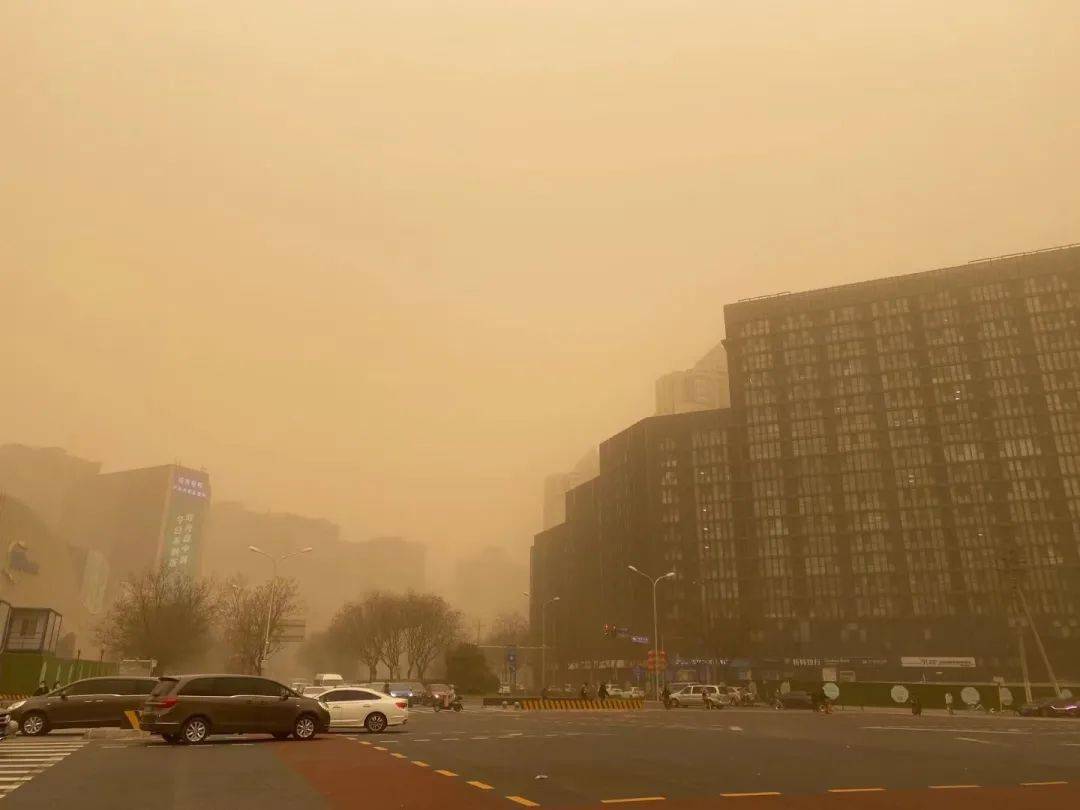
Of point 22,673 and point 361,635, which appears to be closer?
point 22,673

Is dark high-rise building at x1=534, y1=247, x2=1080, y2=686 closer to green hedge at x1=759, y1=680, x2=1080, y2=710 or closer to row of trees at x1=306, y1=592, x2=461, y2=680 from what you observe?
row of trees at x1=306, y1=592, x2=461, y2=680

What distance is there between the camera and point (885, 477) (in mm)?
131500

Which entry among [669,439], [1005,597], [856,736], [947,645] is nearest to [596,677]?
[669,439]

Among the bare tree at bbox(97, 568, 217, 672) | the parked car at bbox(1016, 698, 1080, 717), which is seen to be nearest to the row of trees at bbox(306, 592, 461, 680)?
the bare tree at bbox(97, 568, 217, 672)

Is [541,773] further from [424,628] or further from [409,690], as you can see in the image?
[424,628]

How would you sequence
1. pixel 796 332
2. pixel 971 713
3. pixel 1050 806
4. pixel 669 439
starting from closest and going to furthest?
pixel 1050 806, pixel 971 713, pixel 796 332, pixel 669 439

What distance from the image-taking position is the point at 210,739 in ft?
79.8

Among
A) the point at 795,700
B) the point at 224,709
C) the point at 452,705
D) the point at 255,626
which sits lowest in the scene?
the point at 795,700

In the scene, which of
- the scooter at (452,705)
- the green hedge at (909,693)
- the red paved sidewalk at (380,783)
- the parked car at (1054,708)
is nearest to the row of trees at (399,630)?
the scooter at (452,705)

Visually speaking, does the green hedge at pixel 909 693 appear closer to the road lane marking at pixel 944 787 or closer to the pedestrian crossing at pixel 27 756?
the road lane marking at pixel 944 787

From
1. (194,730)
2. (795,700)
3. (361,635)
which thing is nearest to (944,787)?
(194,730)

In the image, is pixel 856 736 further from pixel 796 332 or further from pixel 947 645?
pixel 796 332

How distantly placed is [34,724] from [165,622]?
59.0m

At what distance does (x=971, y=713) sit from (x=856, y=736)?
35989 mm
